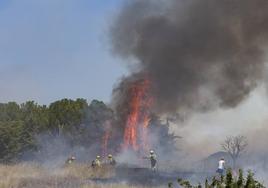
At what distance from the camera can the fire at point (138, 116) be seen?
144 feet

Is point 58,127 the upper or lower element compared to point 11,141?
upper

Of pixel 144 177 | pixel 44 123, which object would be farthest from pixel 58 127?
pixel 144 177

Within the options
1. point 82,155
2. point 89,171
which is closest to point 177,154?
point 82,155

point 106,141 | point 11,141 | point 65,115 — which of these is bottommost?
point 11,141

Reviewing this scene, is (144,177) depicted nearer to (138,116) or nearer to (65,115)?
(138,116)

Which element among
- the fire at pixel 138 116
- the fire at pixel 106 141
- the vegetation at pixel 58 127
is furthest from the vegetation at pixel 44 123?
the fire at pixel 138 116

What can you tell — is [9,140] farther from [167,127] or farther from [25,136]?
[167,127]

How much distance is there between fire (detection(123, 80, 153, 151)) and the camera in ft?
144

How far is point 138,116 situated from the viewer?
4428 centimetres

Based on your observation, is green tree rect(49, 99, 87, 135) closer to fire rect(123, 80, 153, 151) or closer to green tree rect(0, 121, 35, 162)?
green tree rect(0, 121, 35, 162)

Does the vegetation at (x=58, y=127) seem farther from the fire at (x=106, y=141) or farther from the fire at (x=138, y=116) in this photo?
the fire at (x=138, y=116)

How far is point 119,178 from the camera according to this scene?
101ft

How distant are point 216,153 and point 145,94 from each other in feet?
211

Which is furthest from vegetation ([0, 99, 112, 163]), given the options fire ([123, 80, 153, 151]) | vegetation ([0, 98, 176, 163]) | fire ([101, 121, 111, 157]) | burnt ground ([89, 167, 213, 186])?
burnt ground ([89, 167, 213, 186])
